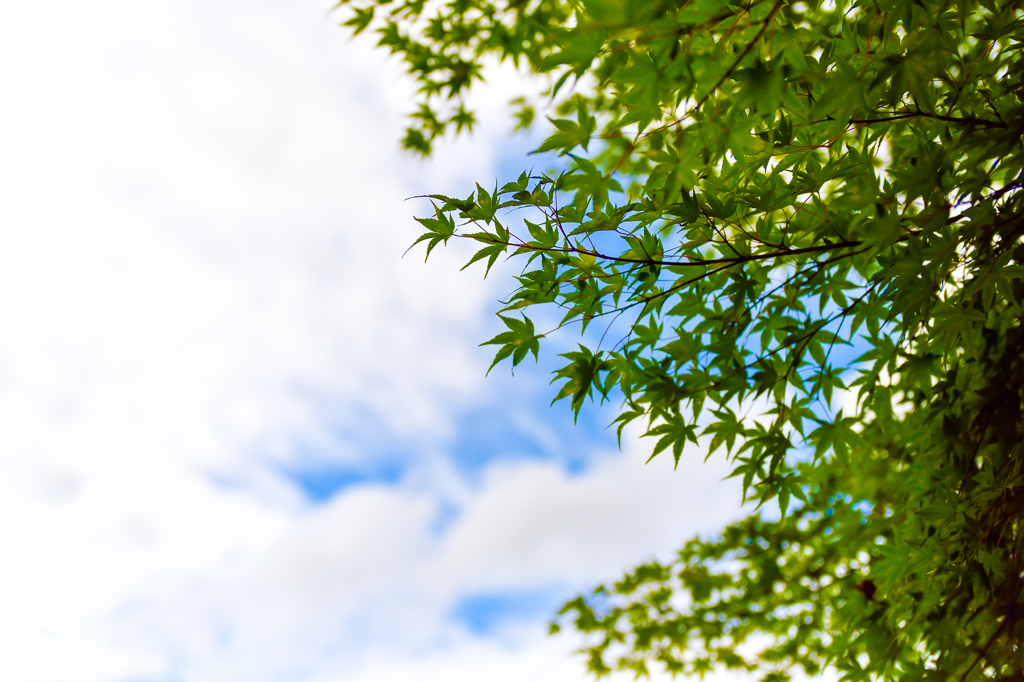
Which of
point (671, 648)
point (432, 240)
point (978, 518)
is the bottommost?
point (978, 518)

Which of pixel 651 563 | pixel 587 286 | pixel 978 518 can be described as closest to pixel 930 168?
pixel 587 286

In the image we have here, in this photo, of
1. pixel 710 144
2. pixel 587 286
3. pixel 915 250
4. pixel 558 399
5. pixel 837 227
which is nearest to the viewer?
pixel 710 144

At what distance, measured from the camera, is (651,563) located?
4645mm

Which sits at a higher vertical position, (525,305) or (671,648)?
(525,305)

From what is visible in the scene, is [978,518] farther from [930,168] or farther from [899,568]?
[930,168]

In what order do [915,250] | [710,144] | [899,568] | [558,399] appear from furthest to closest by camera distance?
1. [899,568]
2. [558,399]
3. [915,250]
4. [710,144]

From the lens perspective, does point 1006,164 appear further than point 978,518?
No

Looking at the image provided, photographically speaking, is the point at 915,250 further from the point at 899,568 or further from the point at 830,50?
the point at 899,568

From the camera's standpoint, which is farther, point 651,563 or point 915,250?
point 651,563

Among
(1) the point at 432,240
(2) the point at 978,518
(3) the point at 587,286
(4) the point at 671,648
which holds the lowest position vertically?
(2) the point at 978,518

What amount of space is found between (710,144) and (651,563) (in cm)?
386

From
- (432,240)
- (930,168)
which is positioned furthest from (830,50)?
(432,240)

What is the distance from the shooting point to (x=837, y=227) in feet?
5.92

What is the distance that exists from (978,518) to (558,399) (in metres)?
1.39
